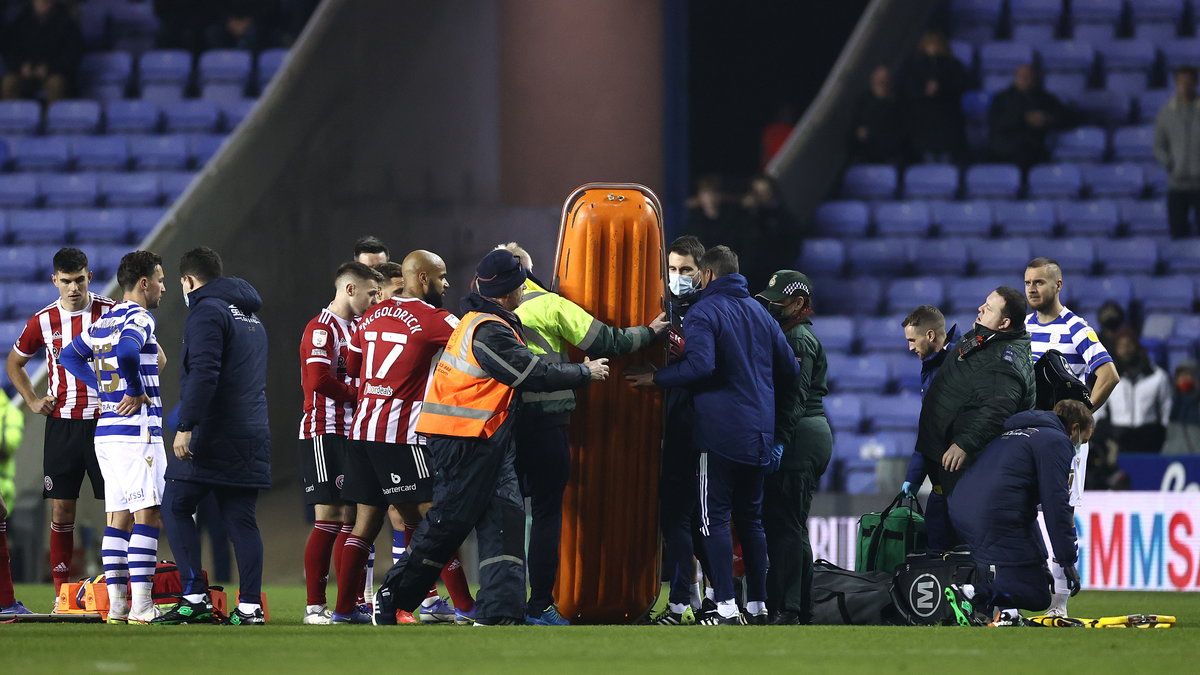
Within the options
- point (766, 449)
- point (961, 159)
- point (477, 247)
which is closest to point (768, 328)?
point (766, 449)

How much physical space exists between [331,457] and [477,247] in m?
6.55

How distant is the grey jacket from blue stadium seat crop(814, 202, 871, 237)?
9.65 ft

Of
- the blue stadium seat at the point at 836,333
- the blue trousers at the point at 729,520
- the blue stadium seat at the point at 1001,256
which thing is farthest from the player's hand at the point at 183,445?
the blue stadium seat at the point at 1001,256

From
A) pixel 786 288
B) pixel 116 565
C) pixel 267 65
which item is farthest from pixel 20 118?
pixel 786 288

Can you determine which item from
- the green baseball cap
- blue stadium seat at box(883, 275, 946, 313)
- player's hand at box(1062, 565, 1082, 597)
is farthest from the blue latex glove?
blue stadium seat at box(883, 275, 946, 313)

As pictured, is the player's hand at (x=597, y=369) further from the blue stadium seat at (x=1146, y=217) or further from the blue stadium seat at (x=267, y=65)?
the blue stadium seat at (x=267, y=65)

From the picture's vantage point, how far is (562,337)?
8.48m

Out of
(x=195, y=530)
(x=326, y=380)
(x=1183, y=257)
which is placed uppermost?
(x=1183, y=257)

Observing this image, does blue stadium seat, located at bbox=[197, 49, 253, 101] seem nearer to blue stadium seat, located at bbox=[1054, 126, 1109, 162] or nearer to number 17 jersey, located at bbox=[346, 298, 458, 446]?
blue stadium seat, located at bbox=[1054, 126, 1109, 162]

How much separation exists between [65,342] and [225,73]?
992 centimetres

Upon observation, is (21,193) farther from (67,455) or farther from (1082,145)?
(1082,145)

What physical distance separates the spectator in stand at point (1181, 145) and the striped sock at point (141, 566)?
11228 mm

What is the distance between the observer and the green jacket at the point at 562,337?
329 inches

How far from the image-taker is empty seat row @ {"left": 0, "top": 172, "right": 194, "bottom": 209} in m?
17.7
